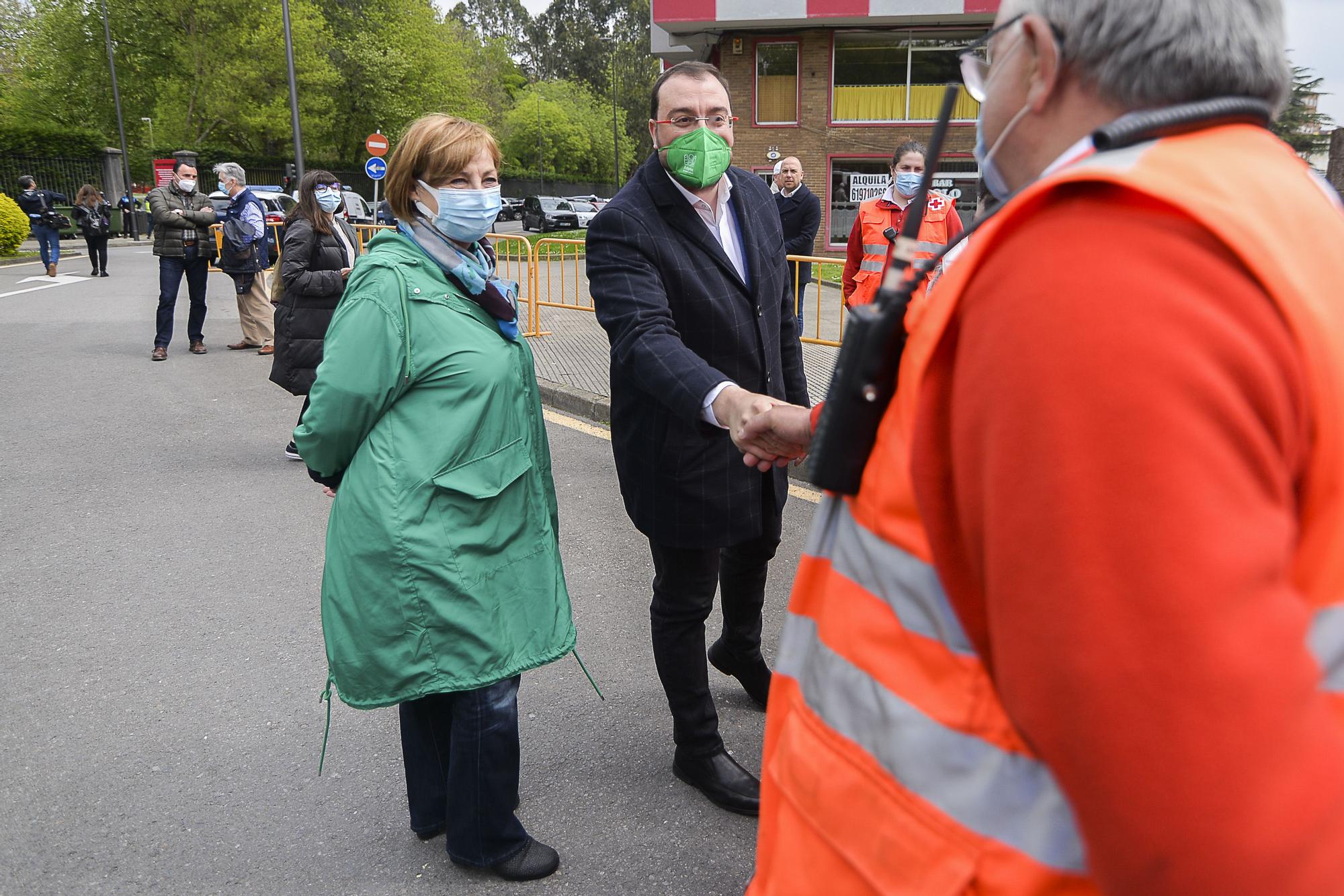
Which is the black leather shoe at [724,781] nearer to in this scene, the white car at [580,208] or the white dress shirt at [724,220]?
the white dress shirt at [724,220]

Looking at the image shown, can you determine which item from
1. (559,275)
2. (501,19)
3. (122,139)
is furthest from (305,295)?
(501,19)

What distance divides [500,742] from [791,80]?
23.5 meters

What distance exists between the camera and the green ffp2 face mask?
2.84m

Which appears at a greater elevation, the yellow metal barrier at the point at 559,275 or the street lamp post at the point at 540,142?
the street lamp post at the point at 540,142

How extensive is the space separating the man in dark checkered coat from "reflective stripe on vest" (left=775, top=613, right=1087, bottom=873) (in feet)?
5.21

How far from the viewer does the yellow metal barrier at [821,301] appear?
945 cm

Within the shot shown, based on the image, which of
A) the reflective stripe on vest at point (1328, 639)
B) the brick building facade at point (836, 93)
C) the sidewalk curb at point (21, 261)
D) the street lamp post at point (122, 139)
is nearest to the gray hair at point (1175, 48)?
the reflective stripe on vest at point (1328, 639)

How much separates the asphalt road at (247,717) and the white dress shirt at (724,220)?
1554 millimetres

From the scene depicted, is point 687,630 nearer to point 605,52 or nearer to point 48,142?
point 48,142

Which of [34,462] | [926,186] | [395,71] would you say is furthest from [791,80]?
[395,71]

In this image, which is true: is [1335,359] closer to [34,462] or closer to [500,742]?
[500,742]

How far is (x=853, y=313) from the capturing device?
3.27 feet

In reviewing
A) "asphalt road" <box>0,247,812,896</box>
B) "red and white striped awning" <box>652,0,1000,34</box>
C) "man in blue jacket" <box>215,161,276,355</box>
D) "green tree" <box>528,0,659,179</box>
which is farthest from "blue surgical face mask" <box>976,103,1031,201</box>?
"green tree" <box>528,0,659,179</box>

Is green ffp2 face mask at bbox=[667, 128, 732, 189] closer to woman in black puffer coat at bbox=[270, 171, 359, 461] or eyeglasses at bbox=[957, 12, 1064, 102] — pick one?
eyeglasses at bbox=[957, 12, 1064, 102]
